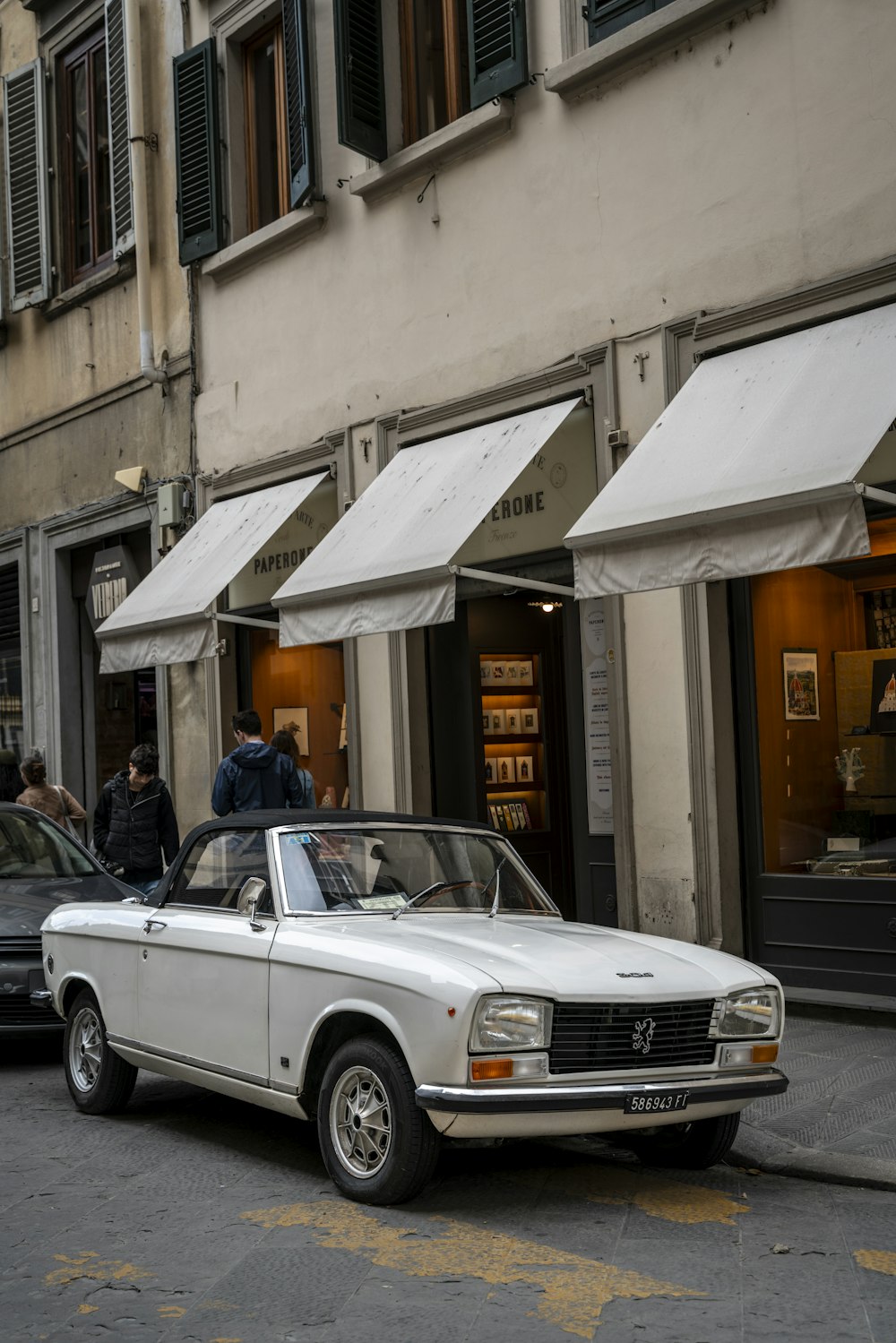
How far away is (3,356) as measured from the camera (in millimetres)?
18500

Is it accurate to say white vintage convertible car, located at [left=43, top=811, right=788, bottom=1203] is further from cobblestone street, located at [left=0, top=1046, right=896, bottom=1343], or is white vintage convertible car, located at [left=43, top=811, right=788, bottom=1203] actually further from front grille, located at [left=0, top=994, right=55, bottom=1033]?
front grille, located at [left=0, top=994, right=55, bottom=1033]

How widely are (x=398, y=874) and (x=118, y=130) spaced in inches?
475

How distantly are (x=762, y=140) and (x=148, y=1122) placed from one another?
22.3 feet

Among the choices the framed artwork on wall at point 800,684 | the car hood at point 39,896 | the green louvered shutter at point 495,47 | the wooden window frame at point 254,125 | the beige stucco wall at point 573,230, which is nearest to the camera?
the car hood at point 39,896

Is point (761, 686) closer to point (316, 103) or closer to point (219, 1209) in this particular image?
point (219, 1209)

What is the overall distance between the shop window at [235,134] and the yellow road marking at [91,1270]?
1116 centimetres

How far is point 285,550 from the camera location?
14.1m

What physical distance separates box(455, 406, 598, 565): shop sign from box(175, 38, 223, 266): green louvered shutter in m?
4.88

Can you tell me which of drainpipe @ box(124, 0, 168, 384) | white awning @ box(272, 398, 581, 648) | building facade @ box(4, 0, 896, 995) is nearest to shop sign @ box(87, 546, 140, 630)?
building facade @ box(4, 0, 896, 995)

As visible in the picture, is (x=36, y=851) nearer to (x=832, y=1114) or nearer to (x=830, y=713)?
(x=830, y=713)

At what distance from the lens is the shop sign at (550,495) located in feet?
36.0

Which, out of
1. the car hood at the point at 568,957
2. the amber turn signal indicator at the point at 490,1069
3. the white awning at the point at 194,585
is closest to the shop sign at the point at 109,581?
the white awning at the point at 194,585

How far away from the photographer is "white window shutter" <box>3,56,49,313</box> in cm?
1741

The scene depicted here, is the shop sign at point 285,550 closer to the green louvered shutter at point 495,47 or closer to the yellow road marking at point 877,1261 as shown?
the green louvered shutter at point 495,47
